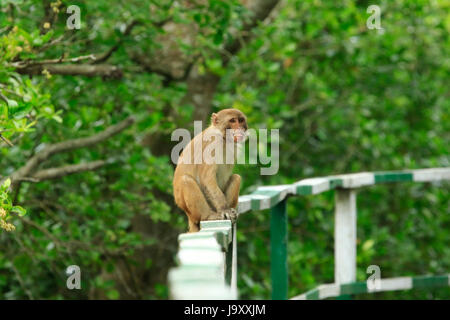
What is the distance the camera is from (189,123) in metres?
6.60

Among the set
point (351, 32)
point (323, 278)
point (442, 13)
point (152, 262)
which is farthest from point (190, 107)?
point (442, 13)

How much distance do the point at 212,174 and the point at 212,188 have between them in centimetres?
10

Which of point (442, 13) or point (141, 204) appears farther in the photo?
point (442, 13)

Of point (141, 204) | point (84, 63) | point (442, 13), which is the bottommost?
point (141, 204)

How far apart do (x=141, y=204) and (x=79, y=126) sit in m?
0.82

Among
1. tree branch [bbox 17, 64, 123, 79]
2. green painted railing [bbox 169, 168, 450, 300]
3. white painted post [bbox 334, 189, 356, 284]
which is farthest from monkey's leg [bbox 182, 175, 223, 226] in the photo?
tree branch [bbox 17, 64, 123, 79]

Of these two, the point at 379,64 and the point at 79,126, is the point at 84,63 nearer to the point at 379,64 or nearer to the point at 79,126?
the point at 79,126

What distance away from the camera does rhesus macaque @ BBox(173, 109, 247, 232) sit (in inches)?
156

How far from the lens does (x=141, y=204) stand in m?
5.85

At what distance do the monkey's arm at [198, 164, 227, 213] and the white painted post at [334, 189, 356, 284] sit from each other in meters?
0.77

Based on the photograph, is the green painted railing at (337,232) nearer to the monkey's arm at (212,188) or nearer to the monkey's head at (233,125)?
the monkey's arm at (212,188)

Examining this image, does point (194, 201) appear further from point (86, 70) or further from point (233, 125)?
point (86, 70)

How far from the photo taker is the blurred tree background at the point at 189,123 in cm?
512
